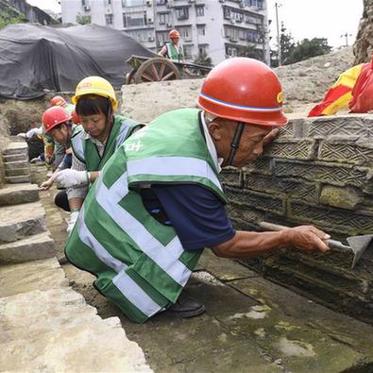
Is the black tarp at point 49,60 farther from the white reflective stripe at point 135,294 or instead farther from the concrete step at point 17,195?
the white reflective stripe at point 135,294

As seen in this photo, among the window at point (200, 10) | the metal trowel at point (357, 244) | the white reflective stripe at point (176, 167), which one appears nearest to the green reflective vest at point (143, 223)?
the white reflective stripe at point (176, 167)

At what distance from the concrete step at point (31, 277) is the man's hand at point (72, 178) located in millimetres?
544

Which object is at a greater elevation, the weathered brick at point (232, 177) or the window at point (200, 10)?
the window at point (200, 10)

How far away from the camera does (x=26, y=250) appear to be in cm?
301

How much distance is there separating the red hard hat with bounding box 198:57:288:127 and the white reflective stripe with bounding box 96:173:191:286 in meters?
0.59

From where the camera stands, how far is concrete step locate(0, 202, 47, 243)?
3.10 m

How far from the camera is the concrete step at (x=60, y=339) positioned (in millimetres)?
1422

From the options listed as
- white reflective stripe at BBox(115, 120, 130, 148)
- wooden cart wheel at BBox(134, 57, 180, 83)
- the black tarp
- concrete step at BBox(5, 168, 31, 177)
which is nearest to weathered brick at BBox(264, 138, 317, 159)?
white reflective stripe at BBox(115, 120, 130, 148)

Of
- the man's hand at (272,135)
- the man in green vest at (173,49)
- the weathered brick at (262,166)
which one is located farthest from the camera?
the man in green vest at (173,49)

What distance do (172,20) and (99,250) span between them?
50.5 meters

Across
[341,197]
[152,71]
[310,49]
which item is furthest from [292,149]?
[310,49]

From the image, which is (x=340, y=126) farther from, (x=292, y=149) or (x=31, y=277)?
(x=31, y=277)

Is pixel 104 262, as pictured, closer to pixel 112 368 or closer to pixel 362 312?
pixel 112 368

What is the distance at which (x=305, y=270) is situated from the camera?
104 inches
